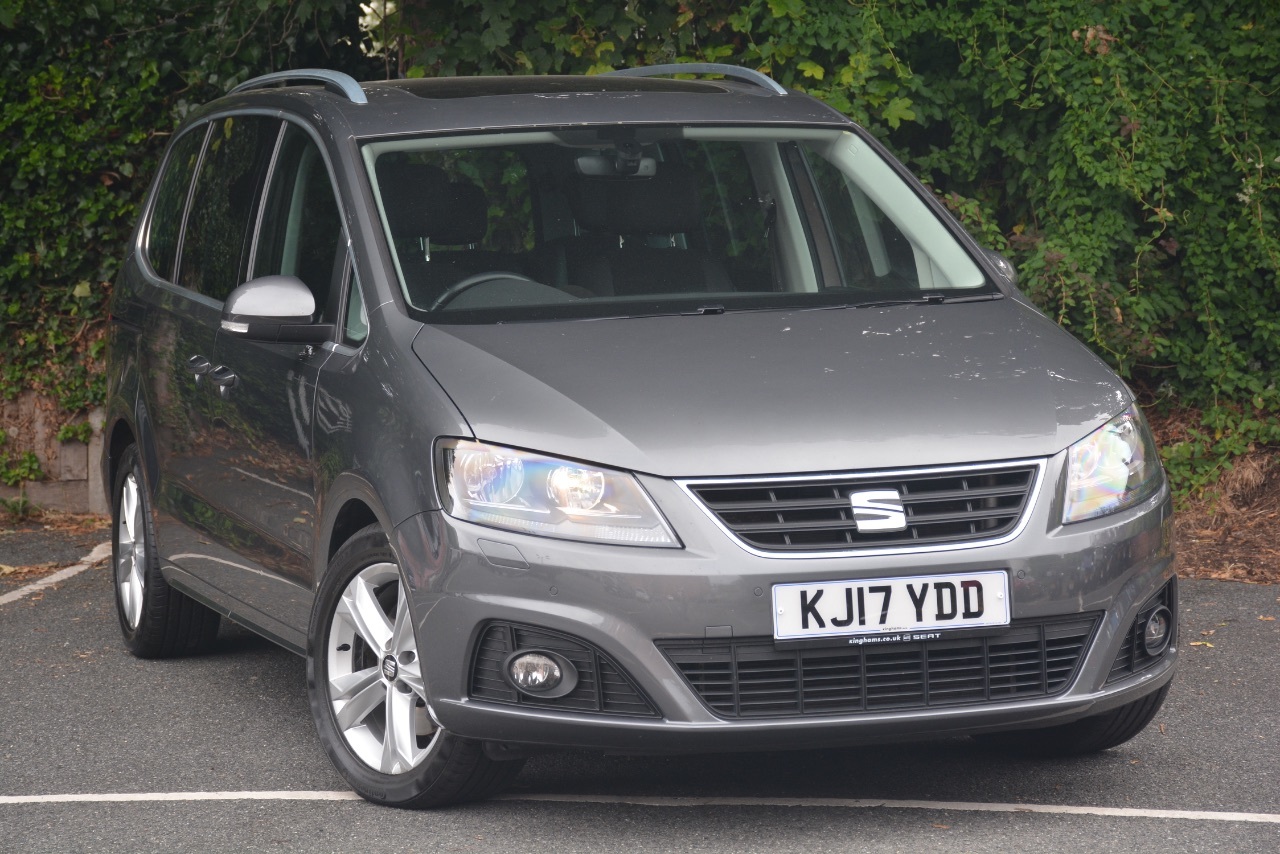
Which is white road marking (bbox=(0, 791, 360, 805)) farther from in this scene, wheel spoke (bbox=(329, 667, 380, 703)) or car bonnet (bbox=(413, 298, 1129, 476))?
car bonnet (bbox=(413, 298, 1129, 476))

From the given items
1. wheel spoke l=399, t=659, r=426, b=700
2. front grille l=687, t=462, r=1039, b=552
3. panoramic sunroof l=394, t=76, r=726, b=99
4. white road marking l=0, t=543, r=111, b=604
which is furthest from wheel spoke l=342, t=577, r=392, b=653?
white road marking l=0, t=543, r=111, b=604

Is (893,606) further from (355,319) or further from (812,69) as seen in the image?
(812,69)

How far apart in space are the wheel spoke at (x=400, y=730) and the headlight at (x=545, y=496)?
63 cm

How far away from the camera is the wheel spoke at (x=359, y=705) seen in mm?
4730

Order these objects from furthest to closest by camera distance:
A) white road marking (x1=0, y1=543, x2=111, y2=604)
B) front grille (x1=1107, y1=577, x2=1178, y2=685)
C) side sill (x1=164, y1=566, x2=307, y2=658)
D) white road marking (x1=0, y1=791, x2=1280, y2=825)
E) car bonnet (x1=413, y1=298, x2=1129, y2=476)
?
white road marking (x1=0, y1=543, x2=111, y2=604) < side sill (x1=164, y1=566, x2=307, y2=658) < white road marking (x1=0, y1=791, x2=1280, y2=825) < front grille (x1=1107, y1=577, x2=1178, y2=685) < car bonnet (x1=413, y1=298, x2=1129, y2=476)

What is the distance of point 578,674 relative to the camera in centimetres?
418

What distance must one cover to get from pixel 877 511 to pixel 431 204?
1735mm

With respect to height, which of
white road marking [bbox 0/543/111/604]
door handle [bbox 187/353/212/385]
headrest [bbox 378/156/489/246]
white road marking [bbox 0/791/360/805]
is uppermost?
headrest [bbox 378/156/489/246]

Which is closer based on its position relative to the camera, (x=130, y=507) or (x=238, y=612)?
(x=238, y=612)

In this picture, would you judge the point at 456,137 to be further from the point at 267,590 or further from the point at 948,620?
the point at 948,620

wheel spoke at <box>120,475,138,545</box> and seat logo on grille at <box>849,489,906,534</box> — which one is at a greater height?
seat logo on grille at <box>849,489,906,534</box>

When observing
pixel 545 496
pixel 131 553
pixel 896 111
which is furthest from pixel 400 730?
pixel 896 111

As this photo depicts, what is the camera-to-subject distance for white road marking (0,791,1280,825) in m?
4.56

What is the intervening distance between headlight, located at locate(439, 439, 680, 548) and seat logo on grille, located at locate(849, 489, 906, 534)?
1.34 ft
